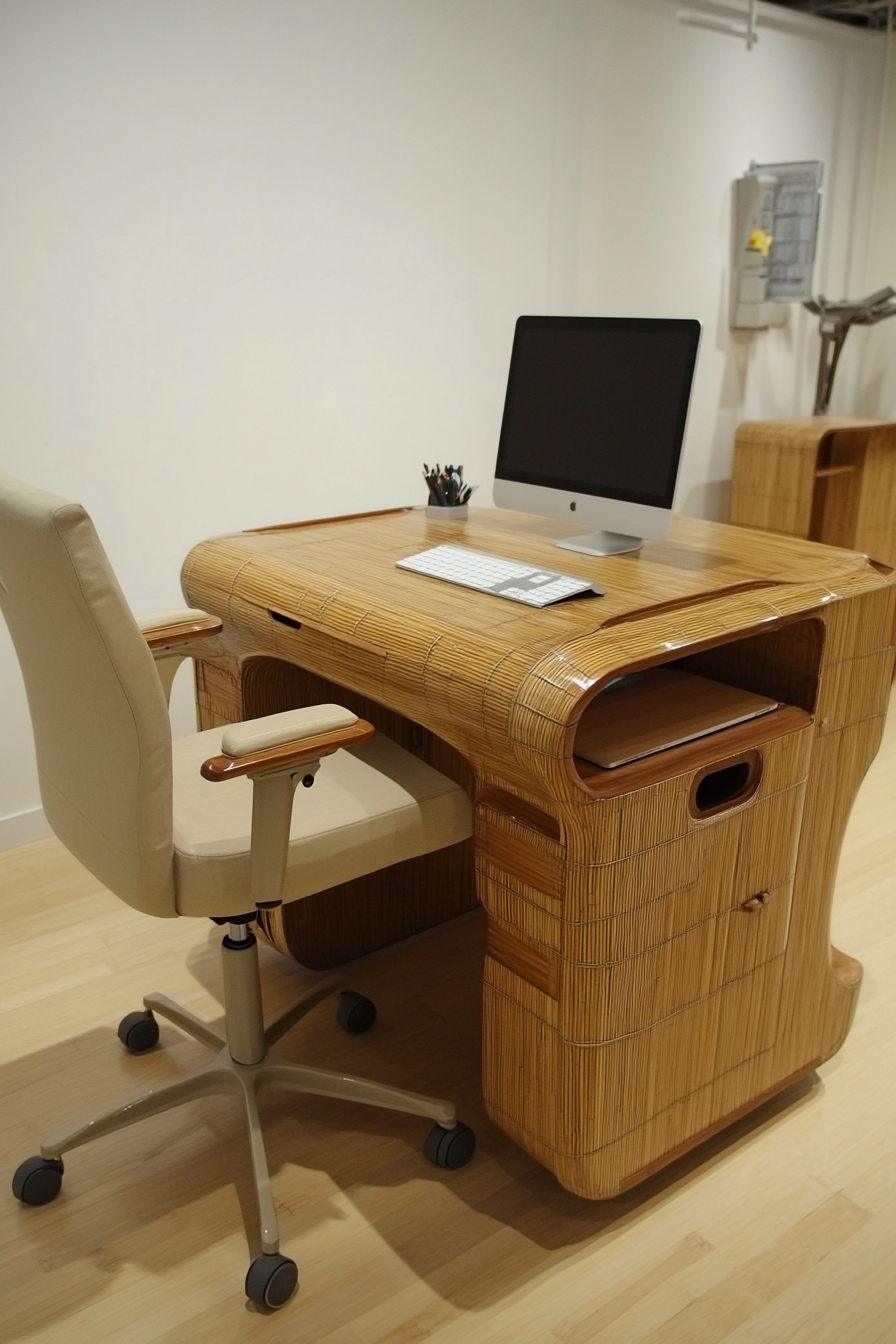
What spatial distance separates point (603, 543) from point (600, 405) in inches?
9.9

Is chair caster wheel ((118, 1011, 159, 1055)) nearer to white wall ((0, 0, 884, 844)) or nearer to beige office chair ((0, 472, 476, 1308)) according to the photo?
beige office chair ((0, 472, 476, 1308))

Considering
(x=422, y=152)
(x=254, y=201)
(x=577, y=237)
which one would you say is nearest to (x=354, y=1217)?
(x=254, y=201)

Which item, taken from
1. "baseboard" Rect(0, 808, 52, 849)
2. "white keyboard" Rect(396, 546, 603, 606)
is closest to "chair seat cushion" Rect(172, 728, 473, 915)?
"white keyboard" Rect(396, 546, 603, 606)

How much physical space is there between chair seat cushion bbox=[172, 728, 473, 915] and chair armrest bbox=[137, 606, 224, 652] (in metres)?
0.19

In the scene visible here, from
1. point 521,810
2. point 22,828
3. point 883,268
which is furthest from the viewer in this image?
point 883,268

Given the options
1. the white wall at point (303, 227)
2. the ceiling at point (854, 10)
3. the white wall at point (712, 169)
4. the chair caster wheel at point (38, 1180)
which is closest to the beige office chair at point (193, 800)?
the chair caster wheel at point (38, 1180)

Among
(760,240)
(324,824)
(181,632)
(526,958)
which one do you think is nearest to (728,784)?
(526,958)

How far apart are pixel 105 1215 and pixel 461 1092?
612mm

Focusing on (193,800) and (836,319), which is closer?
(193,800)

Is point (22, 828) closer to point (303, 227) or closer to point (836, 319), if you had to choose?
point (303, 227)

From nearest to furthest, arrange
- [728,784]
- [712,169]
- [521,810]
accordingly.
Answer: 1. [521,810]
2. [728,784]
3. [712,169]

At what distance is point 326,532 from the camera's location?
2338 millimetres

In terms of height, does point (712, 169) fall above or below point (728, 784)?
above

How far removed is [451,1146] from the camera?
5.82 feet
